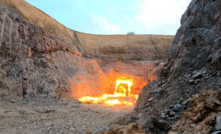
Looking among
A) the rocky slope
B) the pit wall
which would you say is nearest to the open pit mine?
the rocky slope


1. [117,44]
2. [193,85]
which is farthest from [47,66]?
[117,44]

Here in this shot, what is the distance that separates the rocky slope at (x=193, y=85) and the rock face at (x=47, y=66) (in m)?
8.30

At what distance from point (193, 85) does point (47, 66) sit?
11.7m

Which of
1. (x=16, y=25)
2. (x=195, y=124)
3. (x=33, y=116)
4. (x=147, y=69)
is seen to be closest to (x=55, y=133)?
(x=33, y=116)

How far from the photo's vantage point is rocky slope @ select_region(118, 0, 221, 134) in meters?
3.37

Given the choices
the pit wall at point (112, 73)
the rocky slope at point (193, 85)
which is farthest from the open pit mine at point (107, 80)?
the pit wall at point (112, 73)

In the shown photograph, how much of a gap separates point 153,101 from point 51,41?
39.6 feet

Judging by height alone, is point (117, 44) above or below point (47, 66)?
above

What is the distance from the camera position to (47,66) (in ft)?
45.4

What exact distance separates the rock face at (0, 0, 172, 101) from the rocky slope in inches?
327

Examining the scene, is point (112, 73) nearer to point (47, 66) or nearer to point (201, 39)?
point (47, 66)

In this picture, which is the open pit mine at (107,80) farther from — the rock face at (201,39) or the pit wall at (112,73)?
the pit wall at (112,73)

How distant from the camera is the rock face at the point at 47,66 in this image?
11.0 m

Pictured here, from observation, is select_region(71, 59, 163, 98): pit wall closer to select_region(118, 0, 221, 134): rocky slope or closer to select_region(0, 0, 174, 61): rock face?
select_region(0, 0, 174, 61): rock face
